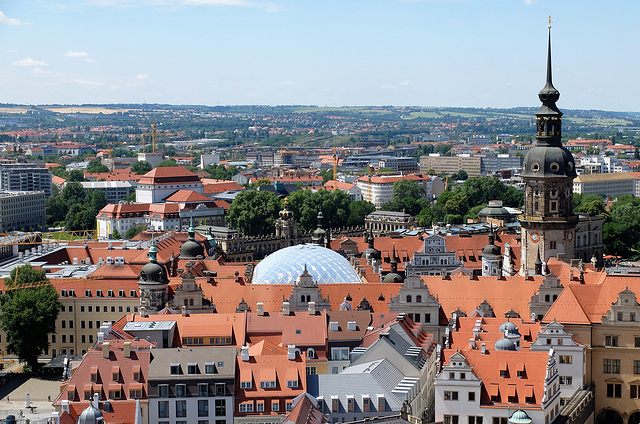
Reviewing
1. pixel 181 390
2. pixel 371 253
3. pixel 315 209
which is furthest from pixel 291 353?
pixel 315 209

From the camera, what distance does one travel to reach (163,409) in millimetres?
67375

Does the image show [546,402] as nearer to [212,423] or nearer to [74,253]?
[212,423]

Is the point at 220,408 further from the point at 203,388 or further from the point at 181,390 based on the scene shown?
the point at 181,390

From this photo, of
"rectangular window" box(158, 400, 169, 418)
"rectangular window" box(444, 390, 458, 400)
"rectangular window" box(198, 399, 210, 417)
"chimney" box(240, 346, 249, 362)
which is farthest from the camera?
"chimney" box(240, 346, 249, 362)

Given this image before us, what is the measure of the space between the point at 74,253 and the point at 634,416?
70.7 meters

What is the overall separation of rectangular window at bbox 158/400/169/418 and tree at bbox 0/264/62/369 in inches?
1267

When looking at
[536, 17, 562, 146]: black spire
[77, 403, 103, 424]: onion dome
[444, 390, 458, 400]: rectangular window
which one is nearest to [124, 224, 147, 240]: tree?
[536, 17, 562, 146]: black spire

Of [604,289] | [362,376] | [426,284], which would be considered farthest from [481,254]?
[362,376]

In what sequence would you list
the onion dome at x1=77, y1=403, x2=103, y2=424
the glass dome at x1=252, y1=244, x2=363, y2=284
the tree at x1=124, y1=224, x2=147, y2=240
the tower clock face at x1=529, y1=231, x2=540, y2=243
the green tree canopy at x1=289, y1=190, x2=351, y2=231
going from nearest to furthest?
the onion dome at x1=77, y1=403, x2=103, y2=424
the glass dome at x1=252, y1=244, x2=363, y2=284
the tower clock face at x1=529, y1=231, x2=540, y2=243
the tree at x1=124, y1=224, x2=147, y2=240
the green tree canopy at x1=289, y1=190, x2=351, y2=231

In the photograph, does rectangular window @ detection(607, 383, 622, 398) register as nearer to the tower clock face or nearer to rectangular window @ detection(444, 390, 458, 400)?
rectangular window @ detection(444, 390, 458, 400)

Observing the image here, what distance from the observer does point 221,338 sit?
77.2 metres

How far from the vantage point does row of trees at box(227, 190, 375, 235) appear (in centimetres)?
18162

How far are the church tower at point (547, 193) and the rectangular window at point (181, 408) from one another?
1584 inches

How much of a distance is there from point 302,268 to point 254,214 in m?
88.7
